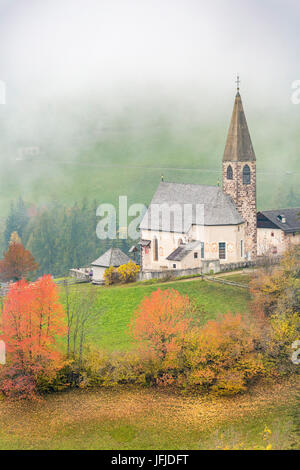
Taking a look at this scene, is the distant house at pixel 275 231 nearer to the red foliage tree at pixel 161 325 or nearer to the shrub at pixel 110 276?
the shrub at pixel 110 276

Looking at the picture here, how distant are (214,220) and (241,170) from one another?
259 inches

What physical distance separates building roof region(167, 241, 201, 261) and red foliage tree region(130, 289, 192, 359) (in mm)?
18946

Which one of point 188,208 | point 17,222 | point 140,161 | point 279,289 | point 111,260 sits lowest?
point 279,289

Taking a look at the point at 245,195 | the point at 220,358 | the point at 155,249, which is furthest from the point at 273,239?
the point at 220,358

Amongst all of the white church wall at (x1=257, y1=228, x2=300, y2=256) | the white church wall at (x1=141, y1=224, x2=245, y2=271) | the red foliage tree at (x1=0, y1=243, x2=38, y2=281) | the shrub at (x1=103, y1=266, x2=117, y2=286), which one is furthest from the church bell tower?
the red foliage tree at (x1=0, y1=243, x2=38, y2=281)

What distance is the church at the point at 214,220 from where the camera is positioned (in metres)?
74.9

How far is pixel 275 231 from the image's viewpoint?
8119 cm

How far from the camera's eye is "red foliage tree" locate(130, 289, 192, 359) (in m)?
53.2

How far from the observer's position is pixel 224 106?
18462cm

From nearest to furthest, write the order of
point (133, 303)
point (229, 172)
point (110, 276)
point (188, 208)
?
point (133, 303), point (110, 276), point (229, 172), point (188, 208)

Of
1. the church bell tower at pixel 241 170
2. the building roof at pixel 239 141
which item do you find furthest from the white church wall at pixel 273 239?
the building roof at pixel 239 141

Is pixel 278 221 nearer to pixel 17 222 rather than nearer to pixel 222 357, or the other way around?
pixel 222 357

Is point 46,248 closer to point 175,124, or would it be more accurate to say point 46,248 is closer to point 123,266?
point 123,266

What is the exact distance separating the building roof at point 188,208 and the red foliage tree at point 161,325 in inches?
862
